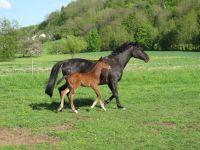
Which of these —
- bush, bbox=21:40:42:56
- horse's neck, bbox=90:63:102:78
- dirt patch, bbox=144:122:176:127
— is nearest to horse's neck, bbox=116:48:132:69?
horse's neck, bbox=90:63:102:78

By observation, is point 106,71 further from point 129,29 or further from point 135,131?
point 129,29

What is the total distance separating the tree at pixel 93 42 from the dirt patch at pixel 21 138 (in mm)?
99553

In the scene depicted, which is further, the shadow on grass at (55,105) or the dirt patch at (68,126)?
the shadow on grass at (55,105)

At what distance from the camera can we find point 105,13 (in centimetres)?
13200

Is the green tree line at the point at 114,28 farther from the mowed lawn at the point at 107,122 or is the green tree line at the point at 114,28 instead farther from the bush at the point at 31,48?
the mowed lawn at the point at 107,122

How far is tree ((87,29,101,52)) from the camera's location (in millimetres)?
108562

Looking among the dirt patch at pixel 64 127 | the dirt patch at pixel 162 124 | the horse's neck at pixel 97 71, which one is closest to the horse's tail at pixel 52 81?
the horse's neck at pixel 97 71

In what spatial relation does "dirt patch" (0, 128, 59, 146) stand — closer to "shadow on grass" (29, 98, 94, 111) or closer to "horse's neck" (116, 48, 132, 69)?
"shadow on grass" (29, 98, 94, 111)

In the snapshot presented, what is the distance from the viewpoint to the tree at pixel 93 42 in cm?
10856

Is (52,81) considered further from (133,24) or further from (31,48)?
(133,24)

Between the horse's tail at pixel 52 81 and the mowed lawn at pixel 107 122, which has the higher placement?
the horse's tail at pixel 52 81

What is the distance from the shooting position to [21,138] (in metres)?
8.37

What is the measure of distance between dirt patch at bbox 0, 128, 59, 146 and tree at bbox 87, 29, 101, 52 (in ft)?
327

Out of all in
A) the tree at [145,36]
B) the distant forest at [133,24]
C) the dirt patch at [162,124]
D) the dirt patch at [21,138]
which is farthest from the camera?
the tree at [145,36]
